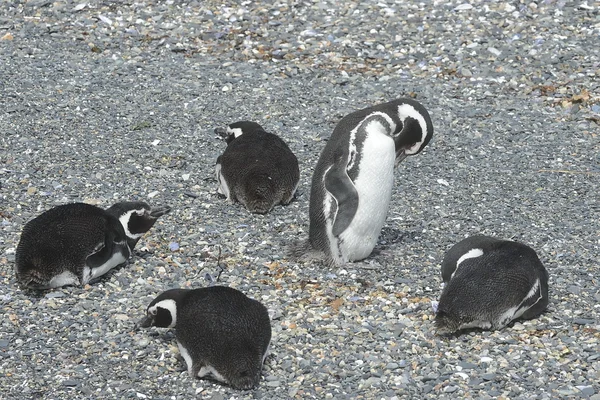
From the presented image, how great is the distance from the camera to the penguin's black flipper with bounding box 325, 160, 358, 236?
6.12 metres

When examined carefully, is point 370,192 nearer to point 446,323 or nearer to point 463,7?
point 446,323

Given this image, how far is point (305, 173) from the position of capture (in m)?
7.74

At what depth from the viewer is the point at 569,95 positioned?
9.33m

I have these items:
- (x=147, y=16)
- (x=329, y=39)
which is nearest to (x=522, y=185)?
(x=329, y=39)

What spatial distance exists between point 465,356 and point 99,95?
491cm

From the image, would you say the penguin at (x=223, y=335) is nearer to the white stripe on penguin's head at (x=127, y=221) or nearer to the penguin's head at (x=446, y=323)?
the penguin's head at (x=446, y=323)

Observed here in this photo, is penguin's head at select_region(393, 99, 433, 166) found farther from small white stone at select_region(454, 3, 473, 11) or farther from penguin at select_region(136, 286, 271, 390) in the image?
small white stone at select_region(454, 3, 473, 11)

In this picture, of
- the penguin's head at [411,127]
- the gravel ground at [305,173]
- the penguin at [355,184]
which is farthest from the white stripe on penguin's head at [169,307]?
the penguin's head at [411,127]

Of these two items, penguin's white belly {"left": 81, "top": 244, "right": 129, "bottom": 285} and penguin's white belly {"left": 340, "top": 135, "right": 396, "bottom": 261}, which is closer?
penguin's white belly {"left": 81, "top": 244, "right": 129, "bottom": 285}

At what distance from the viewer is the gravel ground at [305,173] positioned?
A: 4980mm

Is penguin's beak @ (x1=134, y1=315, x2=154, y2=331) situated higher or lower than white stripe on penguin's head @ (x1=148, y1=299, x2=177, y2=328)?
lower

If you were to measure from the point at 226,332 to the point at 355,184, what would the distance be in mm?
1747

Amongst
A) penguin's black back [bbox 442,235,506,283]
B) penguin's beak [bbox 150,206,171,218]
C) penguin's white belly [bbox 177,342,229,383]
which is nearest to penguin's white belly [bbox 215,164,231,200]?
penguin's beak [bbox 150,206,171,218]

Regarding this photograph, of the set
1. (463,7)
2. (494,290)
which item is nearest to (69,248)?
(494,290)
